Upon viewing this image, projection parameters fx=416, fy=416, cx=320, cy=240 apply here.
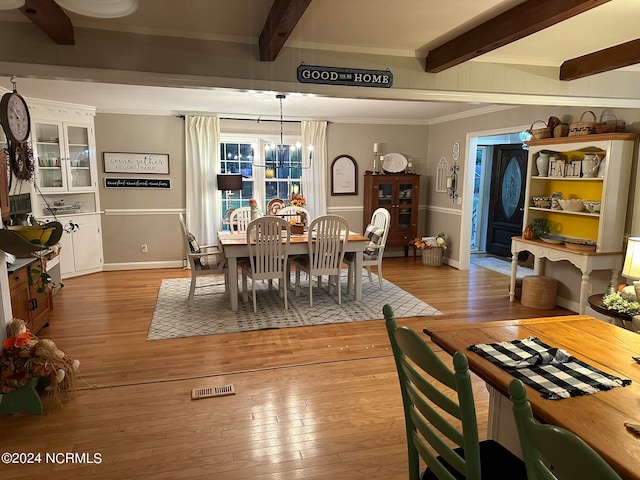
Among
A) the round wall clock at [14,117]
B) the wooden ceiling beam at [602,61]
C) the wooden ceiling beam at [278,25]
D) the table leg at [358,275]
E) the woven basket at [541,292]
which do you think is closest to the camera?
the wooden ceiling beam at [278,25]

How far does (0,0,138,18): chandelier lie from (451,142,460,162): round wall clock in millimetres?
5846

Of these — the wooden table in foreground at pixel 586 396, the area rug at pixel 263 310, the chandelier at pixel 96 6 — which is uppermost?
the chandelier at pixel 96 6

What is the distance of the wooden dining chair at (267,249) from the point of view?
429 centimetres

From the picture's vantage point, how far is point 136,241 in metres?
6.53

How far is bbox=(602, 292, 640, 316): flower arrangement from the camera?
287 cm

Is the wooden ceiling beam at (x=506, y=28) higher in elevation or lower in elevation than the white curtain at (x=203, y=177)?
higher

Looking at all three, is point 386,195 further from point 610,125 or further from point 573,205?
point 610,125

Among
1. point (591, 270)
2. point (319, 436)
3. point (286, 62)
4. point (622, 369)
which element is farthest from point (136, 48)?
point (591, 270)

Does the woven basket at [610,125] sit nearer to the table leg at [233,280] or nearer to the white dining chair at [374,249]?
the white dining chair at [374,249]

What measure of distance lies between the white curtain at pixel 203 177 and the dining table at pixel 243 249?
166 centimetres

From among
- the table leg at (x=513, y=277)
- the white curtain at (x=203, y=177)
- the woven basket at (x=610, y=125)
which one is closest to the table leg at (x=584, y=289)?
the table leg at (x=513, y=277)

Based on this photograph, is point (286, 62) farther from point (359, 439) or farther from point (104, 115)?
point (104, 115)

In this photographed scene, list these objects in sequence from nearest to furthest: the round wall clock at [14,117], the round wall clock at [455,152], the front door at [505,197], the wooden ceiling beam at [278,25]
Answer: the wooden ceiling beam at [278,25]
the round wall clock at [14,117]
the round wall clock at [455,152]
the front door at [505,197]

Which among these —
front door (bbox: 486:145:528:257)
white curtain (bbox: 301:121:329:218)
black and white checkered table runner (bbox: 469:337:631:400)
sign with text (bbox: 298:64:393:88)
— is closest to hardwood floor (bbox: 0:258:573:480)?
black and white checkered table runner (bbox: 469:337:631:400)
